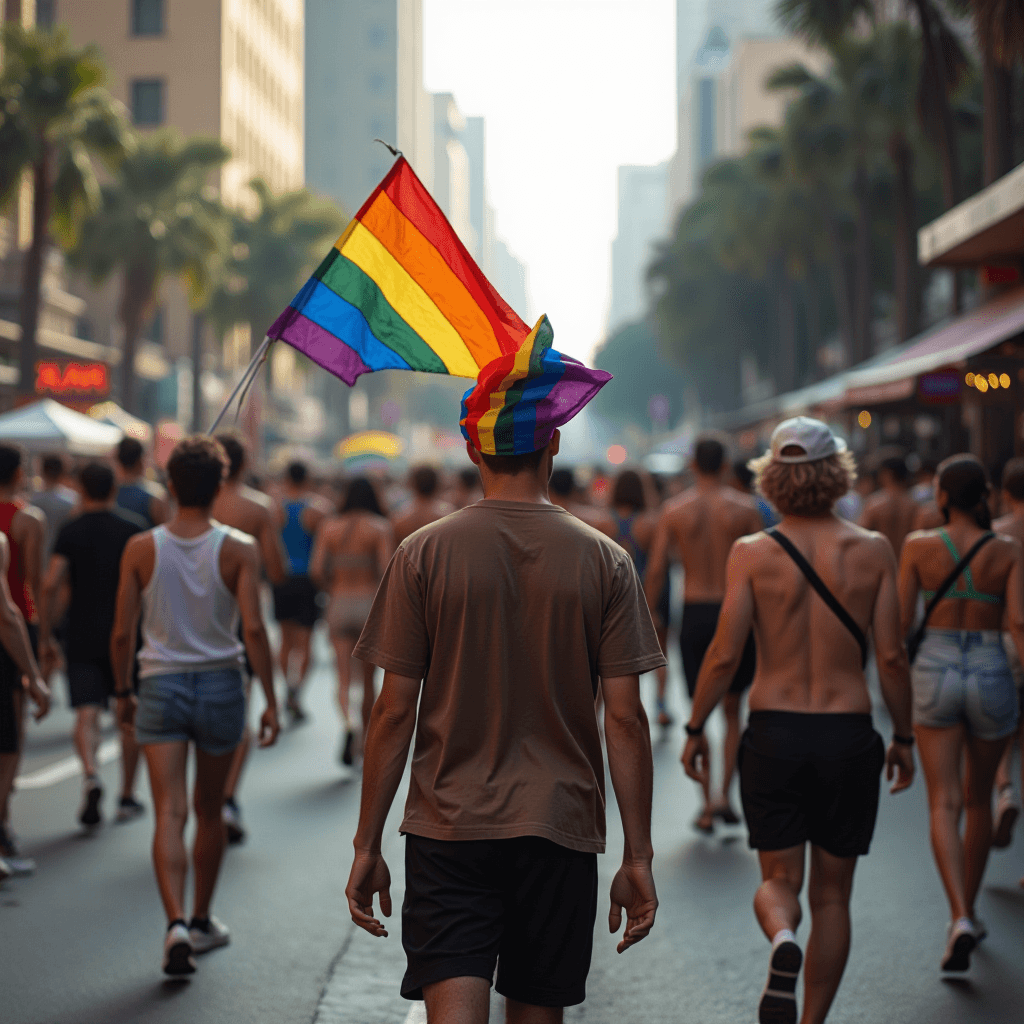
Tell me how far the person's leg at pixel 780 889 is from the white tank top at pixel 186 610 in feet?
7.23

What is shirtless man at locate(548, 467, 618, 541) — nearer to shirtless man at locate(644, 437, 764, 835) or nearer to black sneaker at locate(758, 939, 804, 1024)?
shirtless man at locate(644, 437, 764, 835)

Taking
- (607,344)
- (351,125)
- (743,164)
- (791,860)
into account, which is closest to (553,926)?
(791,860)

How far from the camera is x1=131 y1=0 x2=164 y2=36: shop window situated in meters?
65.9

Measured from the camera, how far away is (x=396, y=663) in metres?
3.20

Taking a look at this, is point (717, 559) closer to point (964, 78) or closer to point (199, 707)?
point (199, 707)

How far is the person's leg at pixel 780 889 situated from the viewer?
427 cm

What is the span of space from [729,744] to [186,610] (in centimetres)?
350

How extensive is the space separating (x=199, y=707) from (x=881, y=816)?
439cm

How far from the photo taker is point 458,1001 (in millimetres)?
2998

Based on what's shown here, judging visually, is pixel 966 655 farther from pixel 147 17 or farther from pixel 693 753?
pixel 147 17

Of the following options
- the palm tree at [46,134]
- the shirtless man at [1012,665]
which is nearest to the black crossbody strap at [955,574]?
the shirtless man at [1012,665]

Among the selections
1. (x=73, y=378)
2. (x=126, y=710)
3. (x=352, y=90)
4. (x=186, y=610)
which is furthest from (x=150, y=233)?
(x=352, y=90)

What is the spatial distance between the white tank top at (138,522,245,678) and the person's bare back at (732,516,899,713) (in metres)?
2.07

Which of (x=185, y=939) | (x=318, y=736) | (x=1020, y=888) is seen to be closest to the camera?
(x=185, y=939)
